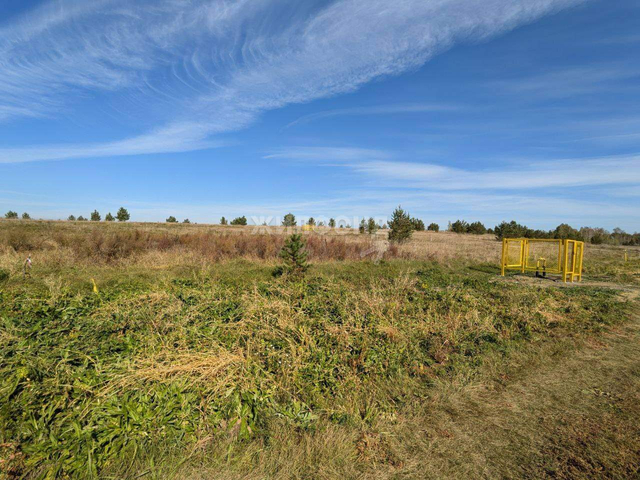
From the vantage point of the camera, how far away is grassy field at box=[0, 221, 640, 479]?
9.02ft

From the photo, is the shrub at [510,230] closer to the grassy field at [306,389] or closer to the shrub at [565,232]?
the shrub at [565,232]

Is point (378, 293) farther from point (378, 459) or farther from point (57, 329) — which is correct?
point (57, 329)

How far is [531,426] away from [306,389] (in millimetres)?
2314

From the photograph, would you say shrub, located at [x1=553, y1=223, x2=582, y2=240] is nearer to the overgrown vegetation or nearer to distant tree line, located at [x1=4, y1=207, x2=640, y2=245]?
distant tree line, located at [x1=4, y1=207, x2=640, y2=245]

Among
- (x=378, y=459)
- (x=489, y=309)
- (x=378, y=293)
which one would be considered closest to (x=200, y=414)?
(x=378, y=459)

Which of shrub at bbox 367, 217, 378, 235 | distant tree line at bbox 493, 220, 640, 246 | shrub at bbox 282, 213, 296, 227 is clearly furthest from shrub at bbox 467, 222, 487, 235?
shrub at bbox 282, 213, 296, 227

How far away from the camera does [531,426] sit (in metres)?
3.44

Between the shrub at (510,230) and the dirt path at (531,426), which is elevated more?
the shrub at (510,230)

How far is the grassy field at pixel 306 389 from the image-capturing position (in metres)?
2.75

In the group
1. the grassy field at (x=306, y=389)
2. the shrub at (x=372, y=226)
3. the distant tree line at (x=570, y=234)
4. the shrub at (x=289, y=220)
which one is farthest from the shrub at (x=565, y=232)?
the grassy field at (x=306, y=389)

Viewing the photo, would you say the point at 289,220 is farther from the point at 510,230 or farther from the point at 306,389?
the point at 306,389

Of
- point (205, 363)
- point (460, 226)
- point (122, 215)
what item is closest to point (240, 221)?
point (122, 215)

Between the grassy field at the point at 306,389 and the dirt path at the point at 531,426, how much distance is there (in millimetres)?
17

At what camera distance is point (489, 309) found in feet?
23.8
